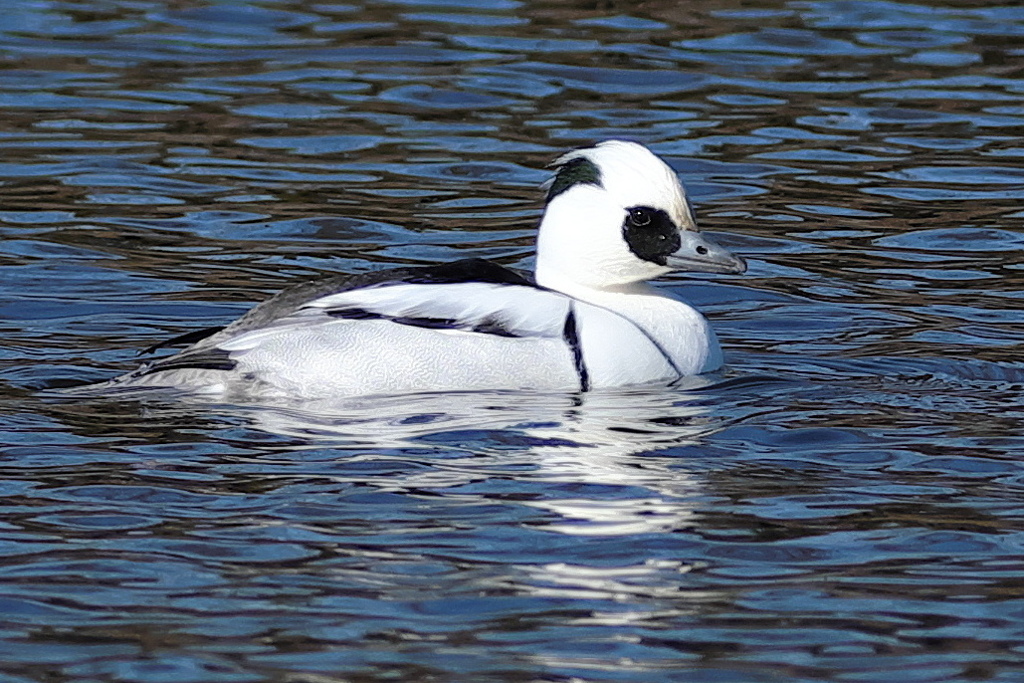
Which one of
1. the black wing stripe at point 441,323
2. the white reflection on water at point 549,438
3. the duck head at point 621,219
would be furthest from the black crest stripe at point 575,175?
the white reflection on water at point 549,438

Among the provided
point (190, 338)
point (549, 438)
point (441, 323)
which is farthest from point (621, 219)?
point (190, 338)

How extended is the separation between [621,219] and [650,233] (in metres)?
0.13

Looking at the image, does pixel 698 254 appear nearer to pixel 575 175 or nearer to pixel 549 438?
pixel 575 175

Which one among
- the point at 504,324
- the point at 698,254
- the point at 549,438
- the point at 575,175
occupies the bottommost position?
the point at 549,438

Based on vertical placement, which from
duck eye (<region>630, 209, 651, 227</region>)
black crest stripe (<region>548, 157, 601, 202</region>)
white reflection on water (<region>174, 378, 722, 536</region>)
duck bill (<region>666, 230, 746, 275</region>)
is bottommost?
white reflection on water (<region>174, 378, 722, 536</region>)

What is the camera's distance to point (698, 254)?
324 inches

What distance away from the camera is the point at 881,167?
12.1 metres

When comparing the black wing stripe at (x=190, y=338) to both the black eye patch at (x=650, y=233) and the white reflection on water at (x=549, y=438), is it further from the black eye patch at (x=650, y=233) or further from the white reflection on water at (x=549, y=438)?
the black eye patch at (x=650, y=233)

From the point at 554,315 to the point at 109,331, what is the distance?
224 centimetres

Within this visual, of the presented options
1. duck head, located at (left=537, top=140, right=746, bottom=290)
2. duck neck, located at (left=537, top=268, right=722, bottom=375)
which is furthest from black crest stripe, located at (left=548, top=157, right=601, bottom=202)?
duck neck, located at (left=537, top=268, right=722, bottom=375)

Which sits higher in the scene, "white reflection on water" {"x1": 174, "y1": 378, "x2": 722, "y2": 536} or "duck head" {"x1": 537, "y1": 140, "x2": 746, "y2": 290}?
"duck head" {"x1": 537, "y1": 140, "x2": 746, "y2": 290}

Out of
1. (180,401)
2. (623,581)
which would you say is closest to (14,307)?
(180,401)

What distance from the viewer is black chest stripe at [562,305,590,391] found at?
7.93 meters

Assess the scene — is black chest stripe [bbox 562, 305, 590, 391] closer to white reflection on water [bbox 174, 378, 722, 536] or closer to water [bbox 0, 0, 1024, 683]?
white reflection on water [bbox 174, 378, 722, 536]
